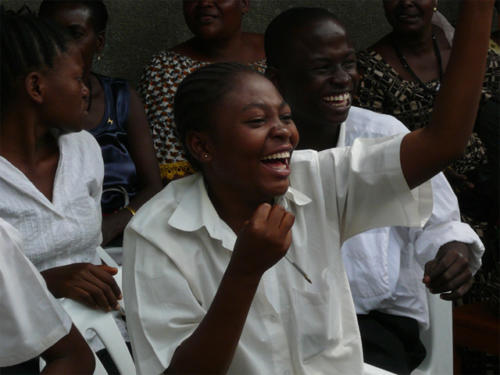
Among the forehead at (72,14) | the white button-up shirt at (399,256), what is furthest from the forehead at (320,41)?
the forehead at (72,14)

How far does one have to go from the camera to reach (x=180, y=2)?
12.8 ft

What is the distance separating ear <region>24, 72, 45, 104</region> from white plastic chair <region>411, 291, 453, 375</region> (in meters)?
1.29

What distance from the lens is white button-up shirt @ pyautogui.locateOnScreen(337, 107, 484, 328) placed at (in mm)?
2367

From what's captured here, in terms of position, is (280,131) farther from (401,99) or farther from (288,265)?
(401,99)

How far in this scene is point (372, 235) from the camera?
2.41 meters

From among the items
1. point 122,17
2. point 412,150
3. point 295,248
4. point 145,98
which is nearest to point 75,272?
point 295,248

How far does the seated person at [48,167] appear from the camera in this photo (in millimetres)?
2162

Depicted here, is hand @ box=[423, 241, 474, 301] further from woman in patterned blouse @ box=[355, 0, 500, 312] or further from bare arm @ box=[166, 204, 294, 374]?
woman in patterned blouse @ box=[355, 0, 500, 312]

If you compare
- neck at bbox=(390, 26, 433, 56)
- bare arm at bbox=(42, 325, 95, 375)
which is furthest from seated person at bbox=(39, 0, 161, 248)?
neck at bbox=(390, 26, 433, 56)

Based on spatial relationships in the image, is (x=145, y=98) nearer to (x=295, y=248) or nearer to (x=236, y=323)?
(x=295, y=248)

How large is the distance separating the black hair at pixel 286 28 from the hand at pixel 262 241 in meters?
1.25

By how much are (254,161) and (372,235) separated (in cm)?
76

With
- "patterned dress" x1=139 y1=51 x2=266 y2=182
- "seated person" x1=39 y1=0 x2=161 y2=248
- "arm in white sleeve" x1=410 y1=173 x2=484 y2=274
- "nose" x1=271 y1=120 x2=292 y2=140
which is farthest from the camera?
"patterned dress" x1=139 y1=51 x2=266 y2=182

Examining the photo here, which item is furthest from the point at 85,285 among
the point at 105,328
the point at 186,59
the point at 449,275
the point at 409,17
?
the point at 409,17
